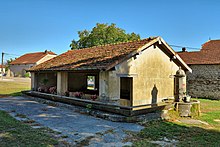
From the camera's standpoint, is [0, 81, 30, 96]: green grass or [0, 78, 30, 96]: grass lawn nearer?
[0, 81, 30, 96]: green grass

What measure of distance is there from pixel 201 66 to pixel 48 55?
37700 millimetres

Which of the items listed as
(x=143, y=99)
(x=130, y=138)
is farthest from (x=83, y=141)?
(x=143, y=99)

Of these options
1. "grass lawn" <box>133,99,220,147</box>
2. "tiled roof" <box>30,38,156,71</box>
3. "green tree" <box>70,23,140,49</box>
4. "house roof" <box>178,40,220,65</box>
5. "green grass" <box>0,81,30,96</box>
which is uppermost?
"green tree" <box>70,23,140,49</box>

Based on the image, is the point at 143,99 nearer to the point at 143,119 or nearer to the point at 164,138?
the point at 143,119

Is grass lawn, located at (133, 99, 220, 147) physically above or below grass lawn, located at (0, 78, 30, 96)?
below

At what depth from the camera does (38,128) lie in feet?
23.9

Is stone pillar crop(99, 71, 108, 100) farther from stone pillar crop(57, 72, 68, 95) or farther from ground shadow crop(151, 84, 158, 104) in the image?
stone pillar crop(57, 72, 68, 95)

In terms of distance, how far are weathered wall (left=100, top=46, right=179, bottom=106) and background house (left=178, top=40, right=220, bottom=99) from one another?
8547mm

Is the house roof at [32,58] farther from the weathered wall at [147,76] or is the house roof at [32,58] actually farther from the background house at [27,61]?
the weathered wall at [147,76]

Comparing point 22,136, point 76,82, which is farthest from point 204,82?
point 22,136

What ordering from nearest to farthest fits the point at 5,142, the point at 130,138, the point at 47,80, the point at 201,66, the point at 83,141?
1. the point at 5,142
2. the point at 83,141
3. the point at 130,138
4. the point at 47,80
5. the point at 201,66

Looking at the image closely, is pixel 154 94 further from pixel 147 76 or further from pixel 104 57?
pixel 104 57

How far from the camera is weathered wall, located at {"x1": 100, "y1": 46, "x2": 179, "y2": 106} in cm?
995

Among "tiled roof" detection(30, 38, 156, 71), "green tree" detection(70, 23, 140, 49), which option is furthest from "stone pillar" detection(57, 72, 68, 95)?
"green tree" detection(70, 23, 140, 49)
